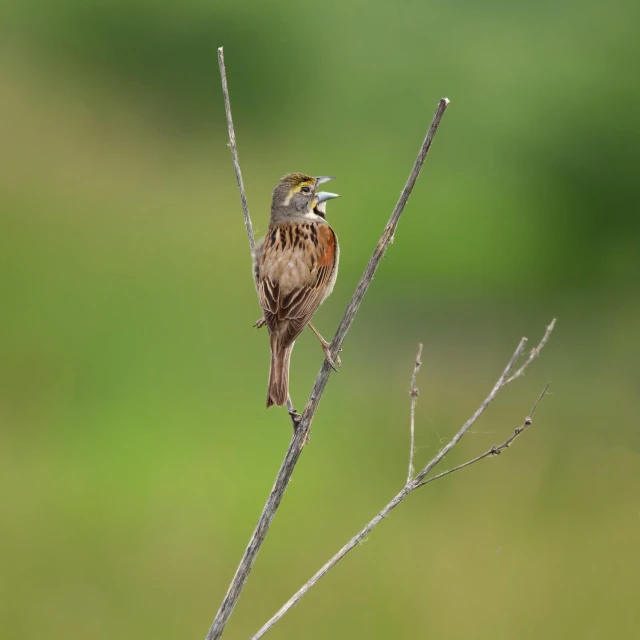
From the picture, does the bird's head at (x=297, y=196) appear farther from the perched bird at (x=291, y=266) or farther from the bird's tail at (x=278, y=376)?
the bird's tail at (x=278, y=376)

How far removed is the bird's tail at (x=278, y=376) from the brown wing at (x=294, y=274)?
0.11 feet

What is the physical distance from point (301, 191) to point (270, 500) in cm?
156

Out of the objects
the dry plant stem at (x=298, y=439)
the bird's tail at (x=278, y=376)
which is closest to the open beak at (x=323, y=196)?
the bird's tail at (x=278, y=376)

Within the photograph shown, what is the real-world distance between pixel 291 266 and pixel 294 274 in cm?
5

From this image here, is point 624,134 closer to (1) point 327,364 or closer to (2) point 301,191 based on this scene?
(2) point 301,191

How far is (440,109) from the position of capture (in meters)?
2.13

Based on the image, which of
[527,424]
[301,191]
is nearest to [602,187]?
[301,191]

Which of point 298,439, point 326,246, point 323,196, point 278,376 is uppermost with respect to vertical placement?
point 323,196

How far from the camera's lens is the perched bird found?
9.42 feet

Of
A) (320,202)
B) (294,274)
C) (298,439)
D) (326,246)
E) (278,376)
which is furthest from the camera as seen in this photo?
(320,202)

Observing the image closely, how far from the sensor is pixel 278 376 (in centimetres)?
267

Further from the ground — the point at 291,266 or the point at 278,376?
the point at 291,266

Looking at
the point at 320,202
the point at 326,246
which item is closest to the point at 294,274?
the point at 326,246

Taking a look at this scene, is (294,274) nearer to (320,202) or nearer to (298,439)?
(320,202)
